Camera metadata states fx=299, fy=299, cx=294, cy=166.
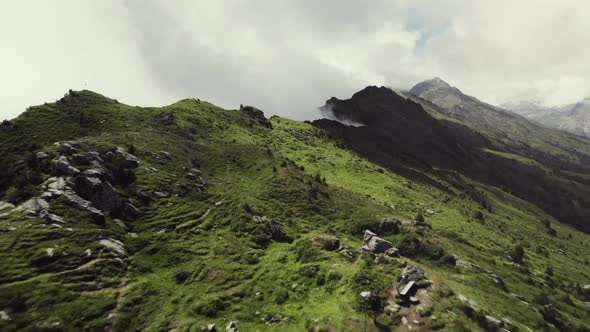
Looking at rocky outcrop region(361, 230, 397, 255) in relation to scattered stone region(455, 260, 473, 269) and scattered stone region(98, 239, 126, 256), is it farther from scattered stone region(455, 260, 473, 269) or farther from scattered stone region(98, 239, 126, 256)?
scattered stone region(98, 239, 126, 256)

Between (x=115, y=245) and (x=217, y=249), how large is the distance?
1693cm

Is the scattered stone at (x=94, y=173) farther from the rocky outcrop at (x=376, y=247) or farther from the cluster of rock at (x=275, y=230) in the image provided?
the rocky outcrop at (x=376, y=247)

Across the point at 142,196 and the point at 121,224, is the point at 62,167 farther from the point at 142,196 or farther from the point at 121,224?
the point at 121,224

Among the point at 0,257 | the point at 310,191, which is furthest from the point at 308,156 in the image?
the point at 0,257

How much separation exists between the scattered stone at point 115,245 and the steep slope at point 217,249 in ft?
1.00

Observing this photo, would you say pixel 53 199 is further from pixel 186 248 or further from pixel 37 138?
pixel 37 138

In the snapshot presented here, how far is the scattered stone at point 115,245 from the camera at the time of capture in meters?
49.2

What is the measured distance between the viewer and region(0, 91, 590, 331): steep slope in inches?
1531

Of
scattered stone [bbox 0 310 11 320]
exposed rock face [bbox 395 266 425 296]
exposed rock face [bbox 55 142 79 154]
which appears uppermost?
exposed rock face [bbox 55 142 79 154]

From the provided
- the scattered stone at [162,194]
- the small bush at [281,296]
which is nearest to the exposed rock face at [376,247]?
the small bush at [281,296]

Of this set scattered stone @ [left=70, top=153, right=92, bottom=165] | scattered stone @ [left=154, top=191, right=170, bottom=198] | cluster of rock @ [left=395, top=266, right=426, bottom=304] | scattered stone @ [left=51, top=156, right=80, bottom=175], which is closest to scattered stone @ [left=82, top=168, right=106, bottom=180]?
scattered stone @ [left=51, top=156, right=80, bottom=175]

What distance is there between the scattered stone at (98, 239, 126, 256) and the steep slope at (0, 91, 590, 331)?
1.00 feet

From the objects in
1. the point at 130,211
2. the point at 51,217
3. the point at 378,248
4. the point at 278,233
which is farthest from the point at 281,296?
the point at 51,217

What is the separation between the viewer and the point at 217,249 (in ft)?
186
